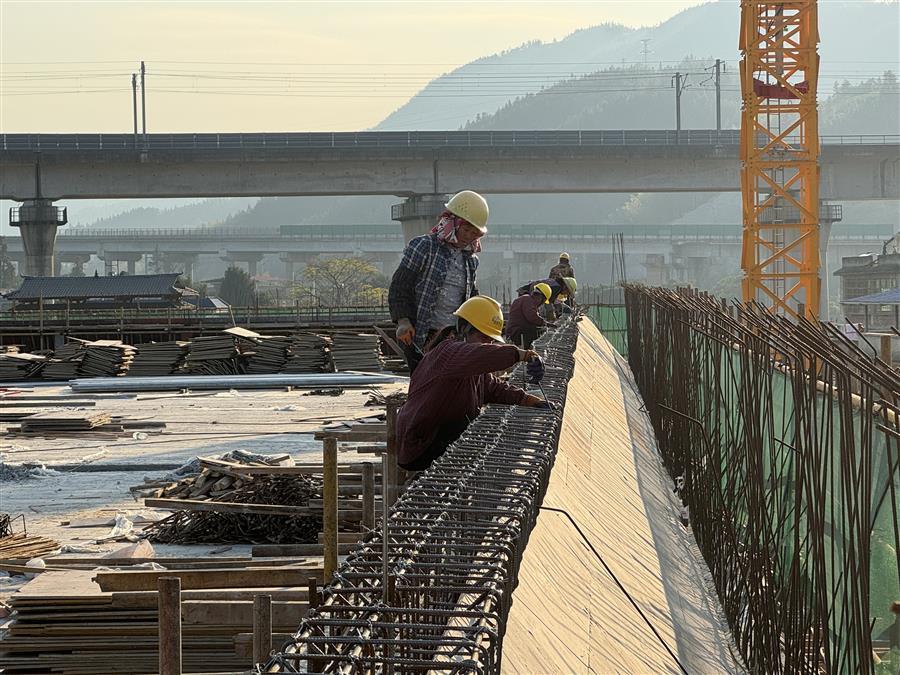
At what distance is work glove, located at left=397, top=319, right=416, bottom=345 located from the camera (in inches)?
364

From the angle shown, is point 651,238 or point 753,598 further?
point 651,238

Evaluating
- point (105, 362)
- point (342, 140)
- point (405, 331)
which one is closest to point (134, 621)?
point (405, 331)

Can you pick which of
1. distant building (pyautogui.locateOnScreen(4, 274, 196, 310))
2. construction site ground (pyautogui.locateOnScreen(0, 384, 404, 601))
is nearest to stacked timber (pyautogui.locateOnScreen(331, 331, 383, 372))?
construction site ground (pyautogui.locateOnScreen(0, 384, 404, 601))

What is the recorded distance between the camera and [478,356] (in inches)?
294

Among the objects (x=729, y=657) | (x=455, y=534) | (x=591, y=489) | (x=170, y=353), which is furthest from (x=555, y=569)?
(x=170, y=353)

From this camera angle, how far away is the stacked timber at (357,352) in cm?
3281

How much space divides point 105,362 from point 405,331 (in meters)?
23.8

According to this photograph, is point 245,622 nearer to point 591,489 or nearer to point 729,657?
point 591,489

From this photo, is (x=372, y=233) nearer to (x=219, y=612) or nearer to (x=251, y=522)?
(x=251, y=522)

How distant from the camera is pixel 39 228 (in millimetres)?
53062

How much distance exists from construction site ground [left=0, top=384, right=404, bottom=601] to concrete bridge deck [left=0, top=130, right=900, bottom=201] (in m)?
25.3

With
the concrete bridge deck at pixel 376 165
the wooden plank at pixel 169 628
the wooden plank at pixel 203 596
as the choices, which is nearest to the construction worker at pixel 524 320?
the wooden plank at pixel 203 596

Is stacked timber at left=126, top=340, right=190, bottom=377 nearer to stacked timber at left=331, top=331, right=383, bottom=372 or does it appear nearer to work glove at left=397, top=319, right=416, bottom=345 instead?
stacked timber at left=331, top=331, right=383, bottom=372

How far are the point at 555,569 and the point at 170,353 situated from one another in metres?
27.1
